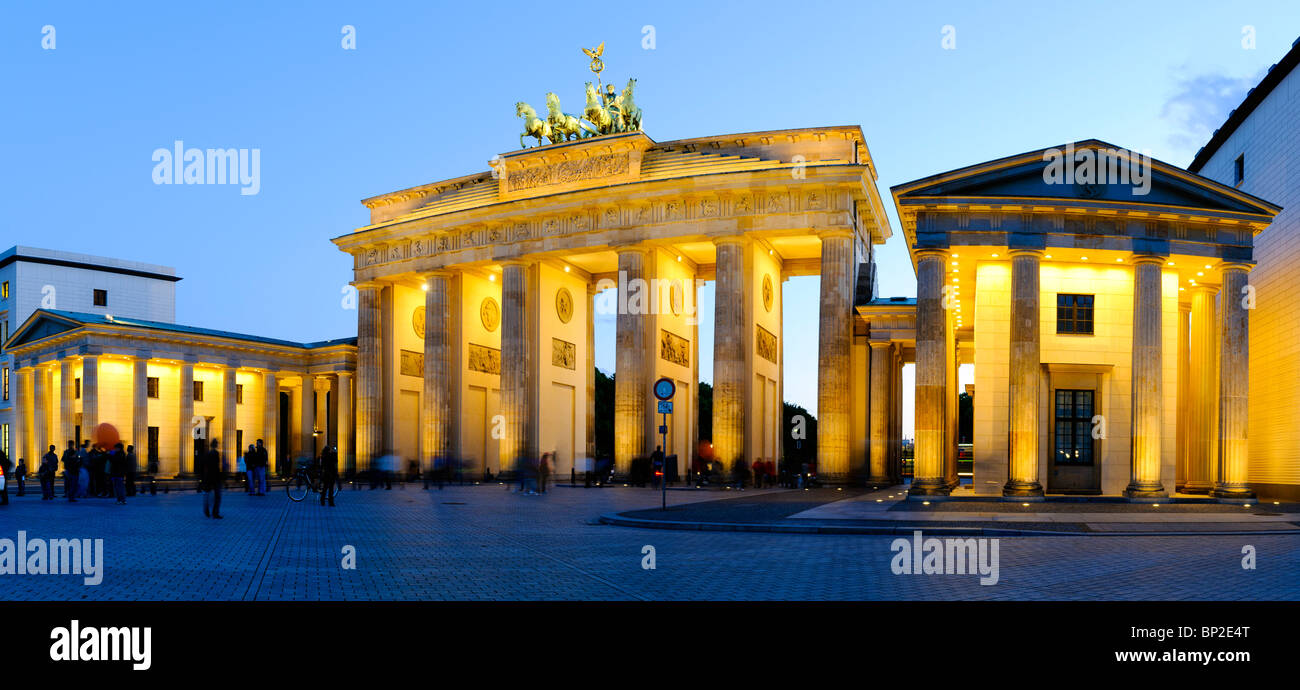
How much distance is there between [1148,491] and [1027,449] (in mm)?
3393

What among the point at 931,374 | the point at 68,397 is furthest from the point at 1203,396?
the point at 68,397

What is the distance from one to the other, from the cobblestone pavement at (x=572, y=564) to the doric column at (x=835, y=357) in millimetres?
22770

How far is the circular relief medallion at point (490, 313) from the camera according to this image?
59.8 metres

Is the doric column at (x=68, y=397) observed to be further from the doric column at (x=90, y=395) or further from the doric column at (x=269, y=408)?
the doric column at (x=269, y=408)

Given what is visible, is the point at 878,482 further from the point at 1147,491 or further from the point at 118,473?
the point at 118,473

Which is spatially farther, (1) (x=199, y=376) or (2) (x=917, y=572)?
(1) (x=199, y=376)

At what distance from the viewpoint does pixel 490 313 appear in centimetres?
6050

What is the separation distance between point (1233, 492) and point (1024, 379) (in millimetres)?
6635

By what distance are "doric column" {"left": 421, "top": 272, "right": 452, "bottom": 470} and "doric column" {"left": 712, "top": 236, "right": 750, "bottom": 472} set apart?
16.8 meters

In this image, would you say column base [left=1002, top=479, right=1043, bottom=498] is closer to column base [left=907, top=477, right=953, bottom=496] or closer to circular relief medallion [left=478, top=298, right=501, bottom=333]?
column base [left=907, top=477, right=953, bottom=496]
